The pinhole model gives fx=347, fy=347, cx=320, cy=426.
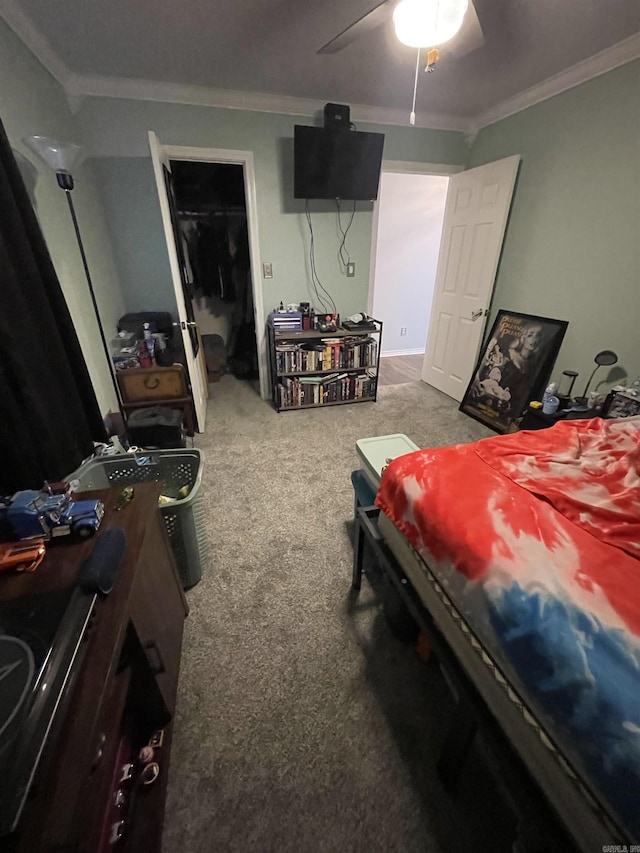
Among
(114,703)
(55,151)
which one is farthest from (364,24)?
(114,703)

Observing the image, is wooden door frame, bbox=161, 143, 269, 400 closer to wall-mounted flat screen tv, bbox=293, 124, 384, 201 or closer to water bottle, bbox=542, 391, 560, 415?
wall-mounted flat screen tv, bbox=293, 124, 384, 201

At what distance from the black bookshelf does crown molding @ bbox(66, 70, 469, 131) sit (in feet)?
5.39

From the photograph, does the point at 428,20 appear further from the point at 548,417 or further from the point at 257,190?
the point at 548,417

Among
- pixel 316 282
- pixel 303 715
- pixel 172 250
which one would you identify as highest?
pixel 172 250

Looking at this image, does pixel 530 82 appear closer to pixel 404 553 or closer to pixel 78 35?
pixel 78 35

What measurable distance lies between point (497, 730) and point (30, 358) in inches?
74.9

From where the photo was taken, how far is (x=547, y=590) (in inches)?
31.8

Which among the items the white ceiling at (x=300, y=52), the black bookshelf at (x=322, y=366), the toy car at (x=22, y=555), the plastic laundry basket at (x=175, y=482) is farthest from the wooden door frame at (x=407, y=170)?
the toy car at (x=22, y=555)

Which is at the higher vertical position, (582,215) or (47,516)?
(582,215)

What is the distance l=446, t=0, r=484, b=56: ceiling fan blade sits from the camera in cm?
127

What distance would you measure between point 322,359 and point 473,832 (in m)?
2.90

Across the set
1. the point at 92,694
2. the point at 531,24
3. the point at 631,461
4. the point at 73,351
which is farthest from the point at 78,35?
the point at 631,461

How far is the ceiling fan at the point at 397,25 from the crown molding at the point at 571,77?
127cm

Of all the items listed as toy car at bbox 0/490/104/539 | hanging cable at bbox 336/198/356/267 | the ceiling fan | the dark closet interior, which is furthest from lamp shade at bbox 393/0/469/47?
the dark closet interior
